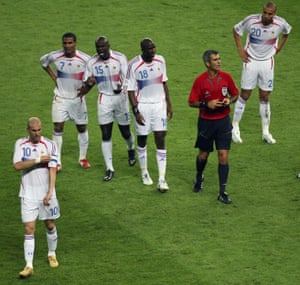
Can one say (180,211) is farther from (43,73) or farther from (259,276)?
(43,73)

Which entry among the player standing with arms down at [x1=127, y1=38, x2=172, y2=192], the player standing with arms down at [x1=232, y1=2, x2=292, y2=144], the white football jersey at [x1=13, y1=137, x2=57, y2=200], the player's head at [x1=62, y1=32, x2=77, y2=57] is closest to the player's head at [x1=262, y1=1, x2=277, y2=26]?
the player standing with arms down at [x1=232, y1=2, x2=292, y2=144]

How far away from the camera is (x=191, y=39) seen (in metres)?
26.4

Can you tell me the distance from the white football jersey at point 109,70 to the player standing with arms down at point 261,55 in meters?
2.77

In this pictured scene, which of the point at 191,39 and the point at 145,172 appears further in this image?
the point at 191,39

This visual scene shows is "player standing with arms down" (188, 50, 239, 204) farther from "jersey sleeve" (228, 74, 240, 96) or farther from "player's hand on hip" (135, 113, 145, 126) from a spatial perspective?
"player's hand on hip" (135, 113, 145, 126)

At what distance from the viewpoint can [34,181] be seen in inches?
623

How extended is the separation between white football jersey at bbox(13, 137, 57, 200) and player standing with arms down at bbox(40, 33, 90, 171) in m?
3.54

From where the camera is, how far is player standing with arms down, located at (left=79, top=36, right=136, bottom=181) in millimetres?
19078

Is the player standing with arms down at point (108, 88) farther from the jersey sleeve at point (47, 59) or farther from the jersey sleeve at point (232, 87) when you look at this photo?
the jersey sleeve at point (232, 87)

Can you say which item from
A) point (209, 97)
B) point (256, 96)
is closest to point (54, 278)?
point (209, 97)

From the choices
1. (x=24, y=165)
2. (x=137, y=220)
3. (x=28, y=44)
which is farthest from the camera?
(x=28, y=44)

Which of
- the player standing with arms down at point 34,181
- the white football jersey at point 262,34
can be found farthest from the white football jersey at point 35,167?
the white football jersey at point 262,34

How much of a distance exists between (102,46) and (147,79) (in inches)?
37.7

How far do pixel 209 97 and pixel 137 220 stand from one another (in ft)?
7.33
